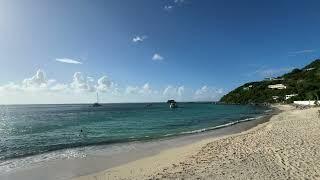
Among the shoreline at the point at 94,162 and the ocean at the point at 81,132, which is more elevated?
the ocean at the point at 81,132

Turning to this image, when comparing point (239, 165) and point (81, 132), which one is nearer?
point (239, 165)

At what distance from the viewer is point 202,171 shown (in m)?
15.5

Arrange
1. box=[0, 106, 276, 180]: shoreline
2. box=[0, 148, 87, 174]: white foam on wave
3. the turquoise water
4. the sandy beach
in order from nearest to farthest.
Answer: the sandy beach → box=[0, 106, 276, 180]: shoreline → box=[0, 148, 87, 174]: white foam on wave → the turquoise water

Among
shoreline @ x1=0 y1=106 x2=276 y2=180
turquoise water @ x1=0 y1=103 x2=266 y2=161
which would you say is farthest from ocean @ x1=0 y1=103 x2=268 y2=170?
shoreline @ x1=0 y1=106 x2=276 y2=180

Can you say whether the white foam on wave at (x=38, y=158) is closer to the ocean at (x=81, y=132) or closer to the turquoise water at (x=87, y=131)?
the ocean at (x=81, y=132)

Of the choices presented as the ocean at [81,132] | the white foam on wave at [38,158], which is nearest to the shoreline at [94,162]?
the white foam on wave at [38,158]

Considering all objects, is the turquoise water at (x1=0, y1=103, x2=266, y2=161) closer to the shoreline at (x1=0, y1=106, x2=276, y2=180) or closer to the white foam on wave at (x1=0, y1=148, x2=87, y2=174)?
the white foam on wave at (x1=0, y1=148, x2=87, y2=174)

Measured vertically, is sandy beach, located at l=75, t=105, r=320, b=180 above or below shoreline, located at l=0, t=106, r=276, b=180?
above

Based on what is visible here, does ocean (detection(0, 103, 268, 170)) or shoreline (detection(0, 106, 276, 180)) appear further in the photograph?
ocean (detection(0, 103, 268, 170))

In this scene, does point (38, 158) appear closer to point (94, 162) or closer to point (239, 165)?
point (94, 162)

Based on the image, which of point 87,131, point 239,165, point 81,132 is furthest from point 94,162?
point 87,131

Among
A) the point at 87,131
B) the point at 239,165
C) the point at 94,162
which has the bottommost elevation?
the point at 94,162

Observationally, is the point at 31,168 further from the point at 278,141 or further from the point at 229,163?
the point at 278,141

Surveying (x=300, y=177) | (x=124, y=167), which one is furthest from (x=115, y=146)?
(x=300, y=177)
